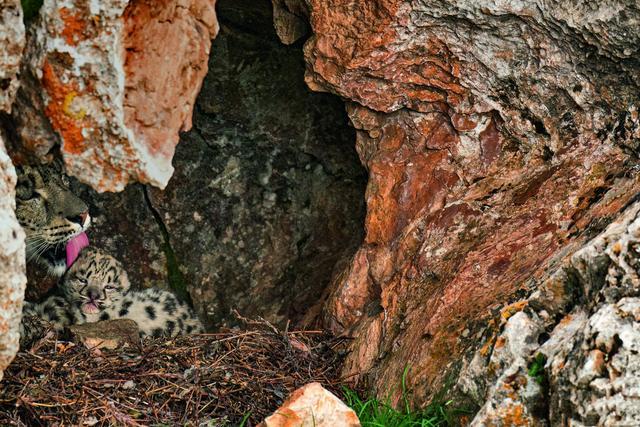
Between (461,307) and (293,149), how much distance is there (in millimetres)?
2552

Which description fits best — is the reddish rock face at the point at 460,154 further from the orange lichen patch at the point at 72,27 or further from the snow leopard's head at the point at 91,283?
the snow leopard's head at the point at 91,283

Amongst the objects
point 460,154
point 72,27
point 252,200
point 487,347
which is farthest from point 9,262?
point 252,200

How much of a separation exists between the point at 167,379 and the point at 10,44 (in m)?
2.01

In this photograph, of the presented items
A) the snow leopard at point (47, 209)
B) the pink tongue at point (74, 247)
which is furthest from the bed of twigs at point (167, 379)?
the pink tongue at point (74, 247)

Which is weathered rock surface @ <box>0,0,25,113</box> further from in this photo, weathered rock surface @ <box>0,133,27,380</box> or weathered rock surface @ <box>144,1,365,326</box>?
weathered rock surface @ <box>144,1,365,326</box>

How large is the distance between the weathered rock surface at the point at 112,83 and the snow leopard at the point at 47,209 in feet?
4.60

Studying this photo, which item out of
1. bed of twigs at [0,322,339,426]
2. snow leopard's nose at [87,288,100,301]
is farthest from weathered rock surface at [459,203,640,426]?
snow leopard's nose at [87,288,100,301]

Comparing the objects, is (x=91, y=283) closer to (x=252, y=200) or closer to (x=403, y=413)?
(x=252, y=200)

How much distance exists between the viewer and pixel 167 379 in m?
5.11

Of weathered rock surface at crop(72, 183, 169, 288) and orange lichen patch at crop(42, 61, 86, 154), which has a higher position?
orange lichen patch at crop(42, 61, 86, 154)

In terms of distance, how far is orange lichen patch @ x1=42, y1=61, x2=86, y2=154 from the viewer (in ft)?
14.4

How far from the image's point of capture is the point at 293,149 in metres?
6.96

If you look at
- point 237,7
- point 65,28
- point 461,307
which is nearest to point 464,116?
point 461,307

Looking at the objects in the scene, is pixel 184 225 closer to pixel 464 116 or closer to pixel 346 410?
pixel 464 116
